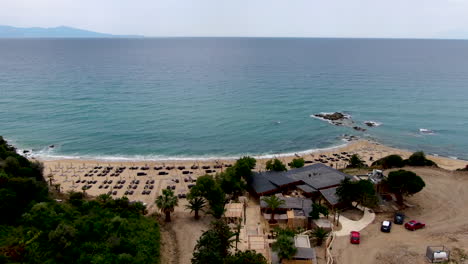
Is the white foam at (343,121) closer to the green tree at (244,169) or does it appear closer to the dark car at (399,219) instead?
the green tree at (244,169)

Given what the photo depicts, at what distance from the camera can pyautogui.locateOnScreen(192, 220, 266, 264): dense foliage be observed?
27469 millimetres

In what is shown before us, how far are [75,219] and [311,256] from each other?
2367 centimetres

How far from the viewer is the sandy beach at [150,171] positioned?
5459 centimetres

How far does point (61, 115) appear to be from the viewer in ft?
312

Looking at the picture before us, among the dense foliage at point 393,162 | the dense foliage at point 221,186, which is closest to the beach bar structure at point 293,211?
the dense foliage at point 221,186

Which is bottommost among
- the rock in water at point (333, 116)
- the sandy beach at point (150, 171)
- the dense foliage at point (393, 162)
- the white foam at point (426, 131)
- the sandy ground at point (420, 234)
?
the sandy beach at point (150, 171)

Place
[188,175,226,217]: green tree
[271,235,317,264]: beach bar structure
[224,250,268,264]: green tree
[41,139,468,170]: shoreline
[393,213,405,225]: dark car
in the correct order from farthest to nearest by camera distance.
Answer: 1. [41,139,468,170]: shoreline
2. [188,175,226,217]: green tree
3. [393,213,405,225]: dark car
4. [271,235,317,264]: beach bar structure
5. [224,250,268,264]: green tree

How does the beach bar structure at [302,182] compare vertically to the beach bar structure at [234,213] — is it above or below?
above

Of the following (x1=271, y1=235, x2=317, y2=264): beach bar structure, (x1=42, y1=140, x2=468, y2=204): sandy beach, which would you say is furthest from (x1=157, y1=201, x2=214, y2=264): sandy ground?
(x1=42, y1=140, x2=468, y2=204): sandy beach

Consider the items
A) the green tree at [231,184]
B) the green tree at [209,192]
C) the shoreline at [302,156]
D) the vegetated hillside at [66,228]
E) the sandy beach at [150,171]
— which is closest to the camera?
the vegetated hillside at [66,228]

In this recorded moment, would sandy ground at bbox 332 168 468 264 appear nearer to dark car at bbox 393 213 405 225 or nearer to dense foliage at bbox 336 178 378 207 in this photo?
dark car at bbox 393 213 405 225

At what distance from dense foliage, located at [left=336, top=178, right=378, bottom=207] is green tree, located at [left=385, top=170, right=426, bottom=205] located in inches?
156

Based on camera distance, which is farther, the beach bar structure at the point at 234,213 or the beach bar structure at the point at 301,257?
the beach bar structure at the point at 234,213

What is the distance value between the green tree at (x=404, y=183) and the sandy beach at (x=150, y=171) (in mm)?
19244
